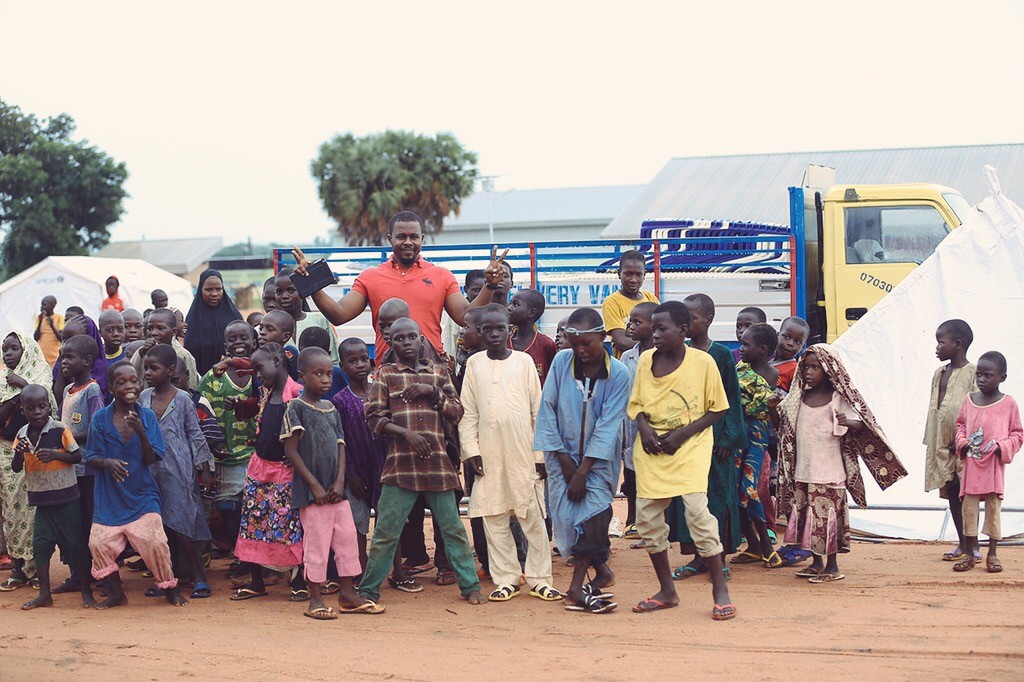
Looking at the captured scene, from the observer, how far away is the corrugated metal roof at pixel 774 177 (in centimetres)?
2980

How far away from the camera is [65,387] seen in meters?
7.20

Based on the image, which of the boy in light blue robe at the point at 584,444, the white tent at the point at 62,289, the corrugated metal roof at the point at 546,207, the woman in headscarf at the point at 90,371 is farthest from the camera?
the corrugated metal roof at the point at 546,207

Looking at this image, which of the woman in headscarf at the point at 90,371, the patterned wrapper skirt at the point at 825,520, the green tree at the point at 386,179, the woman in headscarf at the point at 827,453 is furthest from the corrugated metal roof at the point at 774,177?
the woman in headscarf at the point at 90,371

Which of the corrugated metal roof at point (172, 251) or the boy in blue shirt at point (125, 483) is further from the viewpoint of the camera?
the corrugated metal roof at point (172, 251)

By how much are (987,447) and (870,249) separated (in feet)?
14.4

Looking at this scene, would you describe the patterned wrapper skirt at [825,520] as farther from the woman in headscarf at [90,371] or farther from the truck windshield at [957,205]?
the truck windshield at [957,205]

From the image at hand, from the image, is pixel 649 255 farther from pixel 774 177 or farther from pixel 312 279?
pixel 774 177

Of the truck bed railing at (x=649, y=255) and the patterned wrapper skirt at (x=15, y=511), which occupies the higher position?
the truck bed railing at (x=649, y=255)

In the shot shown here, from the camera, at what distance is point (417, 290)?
7090 mm

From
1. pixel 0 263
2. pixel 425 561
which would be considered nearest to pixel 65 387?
pixel 425 561

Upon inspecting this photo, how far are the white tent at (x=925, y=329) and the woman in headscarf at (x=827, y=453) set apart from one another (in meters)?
1.51

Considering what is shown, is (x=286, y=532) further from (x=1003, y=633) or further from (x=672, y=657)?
(x=1003, y=633)

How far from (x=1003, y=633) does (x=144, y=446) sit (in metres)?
4.72

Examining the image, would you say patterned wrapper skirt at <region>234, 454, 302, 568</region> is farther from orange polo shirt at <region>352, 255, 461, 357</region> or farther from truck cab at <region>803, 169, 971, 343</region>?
truck cab at <region>803, 169, 971, 343</region>
